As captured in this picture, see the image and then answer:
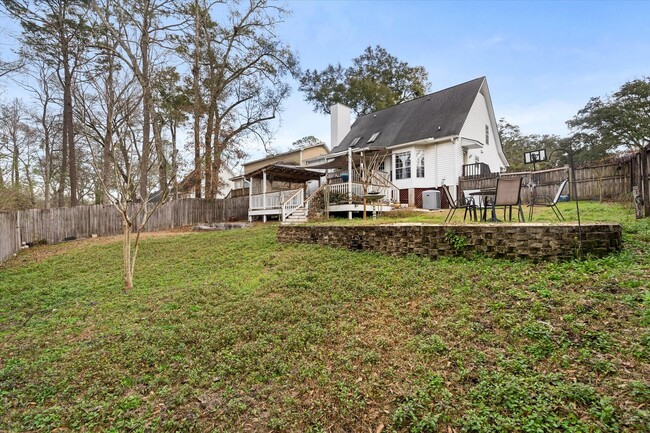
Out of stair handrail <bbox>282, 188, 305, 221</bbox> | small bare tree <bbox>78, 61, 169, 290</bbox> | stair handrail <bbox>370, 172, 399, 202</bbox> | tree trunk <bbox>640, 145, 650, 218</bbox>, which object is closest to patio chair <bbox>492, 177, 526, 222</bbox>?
tree trunk <bbox>640, 145, 650, 218</bbox>

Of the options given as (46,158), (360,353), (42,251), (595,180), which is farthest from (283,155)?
(360,353)

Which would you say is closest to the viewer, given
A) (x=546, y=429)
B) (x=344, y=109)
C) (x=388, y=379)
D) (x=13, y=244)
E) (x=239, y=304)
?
(x=546, y=429)

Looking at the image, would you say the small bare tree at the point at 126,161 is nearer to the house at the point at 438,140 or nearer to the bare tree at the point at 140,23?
the bare tree at the point at 140,23

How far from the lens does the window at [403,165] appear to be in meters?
16.9

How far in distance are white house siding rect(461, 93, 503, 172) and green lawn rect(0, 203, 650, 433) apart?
12255 mm

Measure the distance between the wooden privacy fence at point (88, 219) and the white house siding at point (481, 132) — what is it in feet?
42.6

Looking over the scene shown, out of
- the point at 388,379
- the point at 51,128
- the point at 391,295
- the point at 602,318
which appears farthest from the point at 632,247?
the point at 51,128

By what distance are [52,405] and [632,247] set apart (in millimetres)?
6789

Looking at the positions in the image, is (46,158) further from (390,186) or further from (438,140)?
(438,140)

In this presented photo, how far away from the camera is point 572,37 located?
10.6m

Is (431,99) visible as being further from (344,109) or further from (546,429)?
(546,429)

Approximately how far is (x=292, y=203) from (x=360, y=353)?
10.6 metres

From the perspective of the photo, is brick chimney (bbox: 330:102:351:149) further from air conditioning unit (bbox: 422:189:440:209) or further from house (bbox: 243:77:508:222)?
air conditioning unit (bbox: 422:189:440:209)

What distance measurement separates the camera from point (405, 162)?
1705 centimetres
